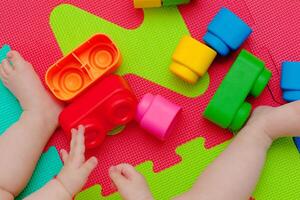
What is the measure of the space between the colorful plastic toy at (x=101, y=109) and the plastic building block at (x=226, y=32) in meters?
0.22

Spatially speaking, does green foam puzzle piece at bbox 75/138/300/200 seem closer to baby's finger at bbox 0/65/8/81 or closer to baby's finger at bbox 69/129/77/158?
baby's finger at bbox 69/129/77/158

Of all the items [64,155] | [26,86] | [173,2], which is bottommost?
[64,155]

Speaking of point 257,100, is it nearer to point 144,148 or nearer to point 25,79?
point 144,148

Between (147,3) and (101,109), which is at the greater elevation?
(147,3)

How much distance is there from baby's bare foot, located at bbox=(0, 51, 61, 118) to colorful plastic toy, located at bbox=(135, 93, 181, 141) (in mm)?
202

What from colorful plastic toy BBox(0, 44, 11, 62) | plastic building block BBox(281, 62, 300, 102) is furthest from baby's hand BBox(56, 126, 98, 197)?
plastic building block BBox(281, 62, 300, 102)

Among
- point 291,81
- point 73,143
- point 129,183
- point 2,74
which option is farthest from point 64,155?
point 291,81

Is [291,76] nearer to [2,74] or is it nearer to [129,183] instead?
[129,183]

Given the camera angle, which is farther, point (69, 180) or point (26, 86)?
point (26, 86)

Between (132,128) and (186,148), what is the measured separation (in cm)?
13

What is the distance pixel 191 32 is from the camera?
3.79 ft

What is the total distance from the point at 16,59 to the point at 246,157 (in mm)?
567

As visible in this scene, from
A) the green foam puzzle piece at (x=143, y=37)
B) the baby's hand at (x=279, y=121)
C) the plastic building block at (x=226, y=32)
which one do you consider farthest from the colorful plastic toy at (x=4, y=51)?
the baby's hand at (x=279, y=121)

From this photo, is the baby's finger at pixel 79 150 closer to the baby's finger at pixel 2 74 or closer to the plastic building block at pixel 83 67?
the plastic building block at pixel 83 67
